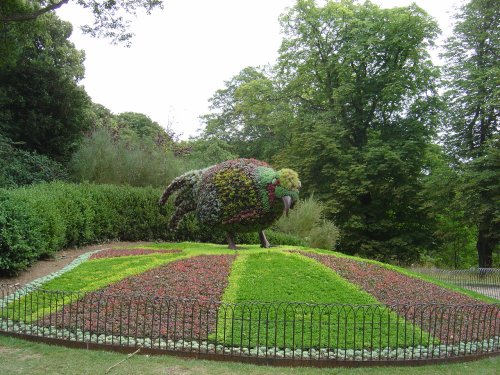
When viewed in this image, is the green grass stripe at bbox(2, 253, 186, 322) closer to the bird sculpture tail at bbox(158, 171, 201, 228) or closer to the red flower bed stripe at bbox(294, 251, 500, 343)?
the bird sculpture tail at bbox(158, 171, 201, 228)

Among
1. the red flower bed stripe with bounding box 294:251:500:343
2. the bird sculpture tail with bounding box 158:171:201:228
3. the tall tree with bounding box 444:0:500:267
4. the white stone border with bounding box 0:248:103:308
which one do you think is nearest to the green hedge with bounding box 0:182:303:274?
the white stone border with bounding box 0:248:103:308

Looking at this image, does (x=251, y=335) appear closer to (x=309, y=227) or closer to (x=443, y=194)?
(x=309, y=227)

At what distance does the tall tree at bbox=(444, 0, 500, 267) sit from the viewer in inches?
955

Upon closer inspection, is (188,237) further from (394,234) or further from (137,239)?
(394,234)

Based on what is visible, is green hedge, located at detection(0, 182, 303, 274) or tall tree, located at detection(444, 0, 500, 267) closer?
green hedge, located at detection(0, 182, 303, 274)

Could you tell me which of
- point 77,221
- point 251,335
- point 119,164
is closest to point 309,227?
point 119,164

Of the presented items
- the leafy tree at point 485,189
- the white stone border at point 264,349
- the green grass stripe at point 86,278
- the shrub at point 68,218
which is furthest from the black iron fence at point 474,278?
the green grass stripe at point 86,278

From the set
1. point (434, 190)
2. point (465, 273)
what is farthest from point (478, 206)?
point (465, 273)

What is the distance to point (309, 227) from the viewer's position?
78.8 ft

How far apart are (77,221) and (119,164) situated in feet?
21.1

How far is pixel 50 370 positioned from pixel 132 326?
1824 mm

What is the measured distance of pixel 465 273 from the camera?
19562 mm

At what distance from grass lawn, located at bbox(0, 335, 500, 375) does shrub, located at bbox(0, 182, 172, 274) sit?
5233 millimetres

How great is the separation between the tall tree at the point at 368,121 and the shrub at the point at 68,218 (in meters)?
12.3
